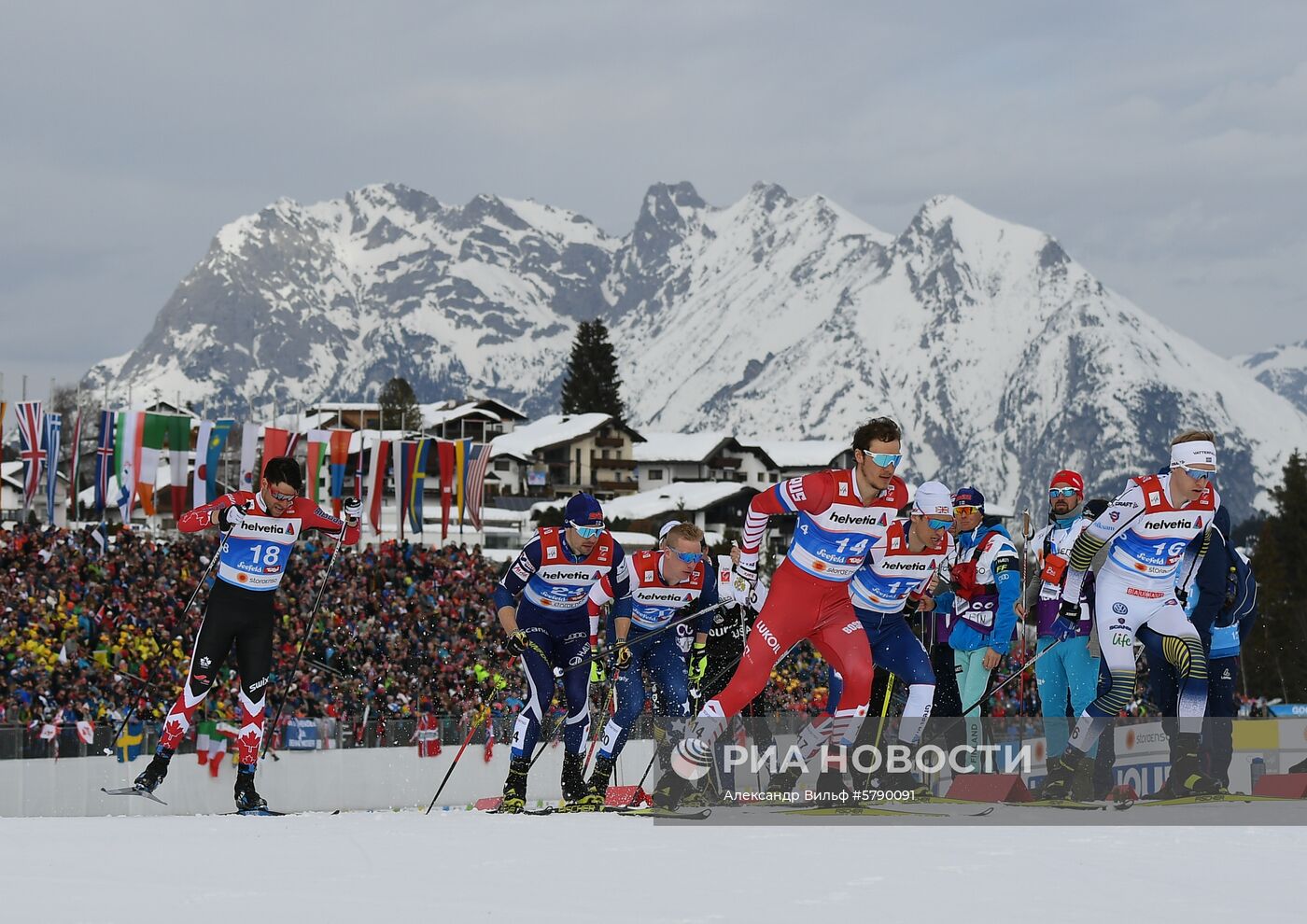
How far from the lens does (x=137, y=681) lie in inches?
859

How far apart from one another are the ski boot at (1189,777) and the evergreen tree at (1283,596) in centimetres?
→ 5593

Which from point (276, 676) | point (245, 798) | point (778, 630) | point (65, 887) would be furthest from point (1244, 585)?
point (276, 676)

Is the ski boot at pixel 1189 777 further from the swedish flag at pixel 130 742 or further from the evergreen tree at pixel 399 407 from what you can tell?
the evergreen tree at pixel 399 407

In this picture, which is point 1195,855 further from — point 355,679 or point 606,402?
point 606,402

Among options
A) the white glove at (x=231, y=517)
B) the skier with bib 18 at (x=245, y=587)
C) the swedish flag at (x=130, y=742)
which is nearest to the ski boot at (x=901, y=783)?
the skier with bib 18 at (x=245, y=587)

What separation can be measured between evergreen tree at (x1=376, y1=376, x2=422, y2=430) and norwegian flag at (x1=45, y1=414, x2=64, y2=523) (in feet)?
336

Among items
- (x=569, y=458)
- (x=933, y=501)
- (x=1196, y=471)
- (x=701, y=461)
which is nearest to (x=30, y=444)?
(x=933, y=501)

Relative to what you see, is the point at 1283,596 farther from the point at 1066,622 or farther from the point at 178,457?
the point at 1066,622

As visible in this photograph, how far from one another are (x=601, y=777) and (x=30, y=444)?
2863 centimetres

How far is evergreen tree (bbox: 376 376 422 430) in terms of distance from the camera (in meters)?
146

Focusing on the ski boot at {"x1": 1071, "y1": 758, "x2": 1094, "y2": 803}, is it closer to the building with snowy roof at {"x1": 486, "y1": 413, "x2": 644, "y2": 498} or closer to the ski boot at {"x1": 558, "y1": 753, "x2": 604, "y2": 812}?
the ski boot at {"x1": 558, "y1": 753, "x2": 604, "y2": 812}

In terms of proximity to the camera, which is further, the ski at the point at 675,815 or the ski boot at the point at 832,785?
the ski boot at the point at 832,785

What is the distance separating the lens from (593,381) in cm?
13562

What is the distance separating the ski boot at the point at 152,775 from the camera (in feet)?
36.7
